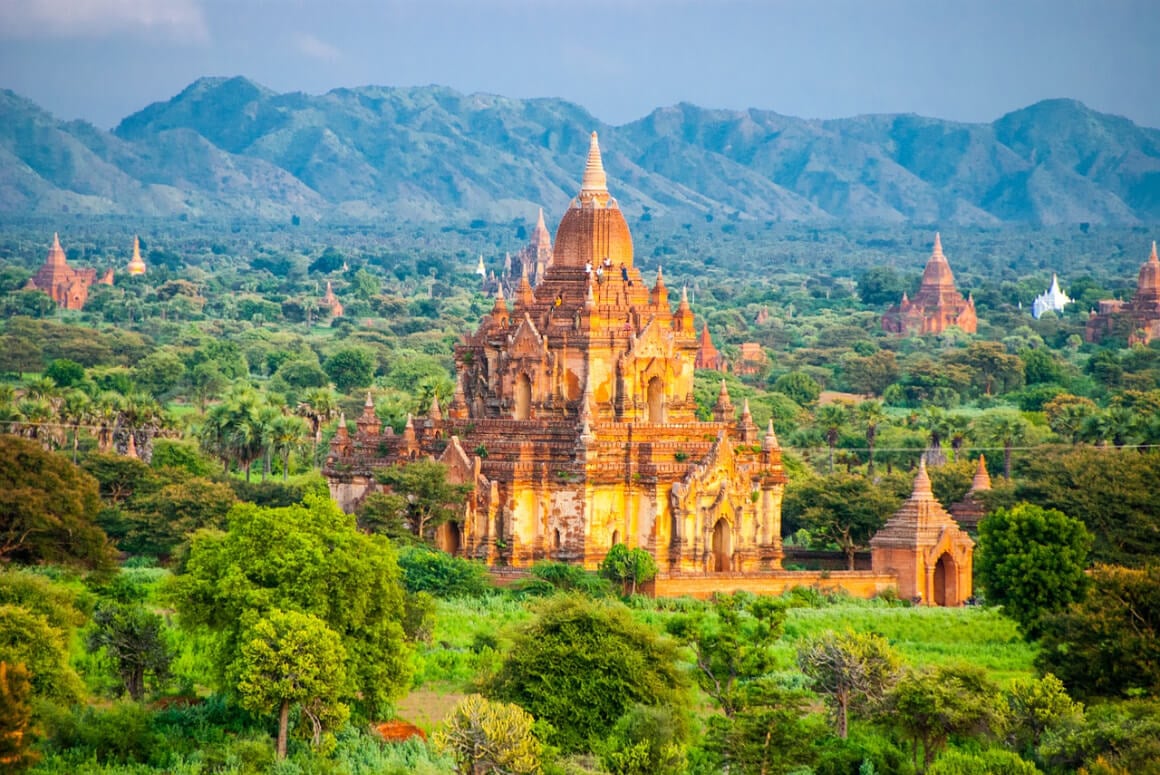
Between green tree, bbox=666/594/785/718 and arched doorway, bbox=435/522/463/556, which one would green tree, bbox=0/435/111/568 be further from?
green tree, bbox=666/594/785/718

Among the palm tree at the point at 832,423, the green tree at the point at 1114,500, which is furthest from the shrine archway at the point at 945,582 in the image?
the palm tree at the point at 832,423

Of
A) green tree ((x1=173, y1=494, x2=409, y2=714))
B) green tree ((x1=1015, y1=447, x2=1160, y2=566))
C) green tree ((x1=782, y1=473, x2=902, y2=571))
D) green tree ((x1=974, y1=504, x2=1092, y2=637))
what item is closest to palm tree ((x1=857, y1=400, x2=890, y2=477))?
green tree ((x1=782, y1=473, x2=902, y2=571))

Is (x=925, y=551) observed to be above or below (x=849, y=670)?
above

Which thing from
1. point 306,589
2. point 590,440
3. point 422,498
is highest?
point 590,440

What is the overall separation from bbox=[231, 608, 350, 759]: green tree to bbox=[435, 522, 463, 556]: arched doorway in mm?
16757

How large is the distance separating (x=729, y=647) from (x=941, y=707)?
5420 mm

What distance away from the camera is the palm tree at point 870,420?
8669cm

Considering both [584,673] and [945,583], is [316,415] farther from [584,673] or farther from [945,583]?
[584,673]

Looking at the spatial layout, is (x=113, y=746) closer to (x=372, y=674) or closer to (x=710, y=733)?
(x=372, y=674)

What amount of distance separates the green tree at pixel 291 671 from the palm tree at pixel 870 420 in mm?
42908

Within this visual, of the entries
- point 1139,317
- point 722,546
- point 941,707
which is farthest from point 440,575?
point 1139,317

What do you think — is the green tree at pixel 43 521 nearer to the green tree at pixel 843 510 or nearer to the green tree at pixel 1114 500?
the green tree at pixel 843 510

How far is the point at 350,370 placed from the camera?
126m

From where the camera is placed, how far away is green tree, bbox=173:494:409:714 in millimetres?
43562
